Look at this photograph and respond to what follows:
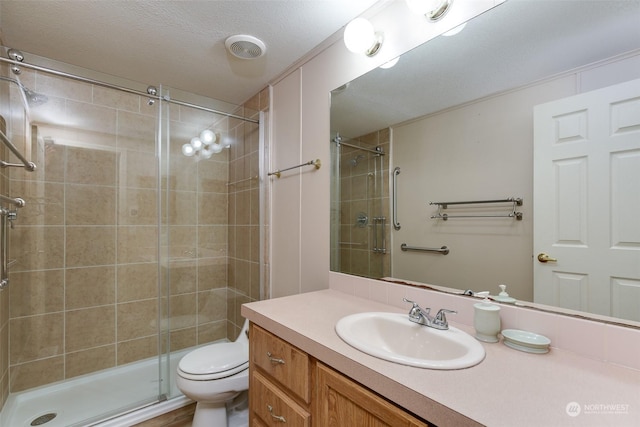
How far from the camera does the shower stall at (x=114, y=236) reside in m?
1.81

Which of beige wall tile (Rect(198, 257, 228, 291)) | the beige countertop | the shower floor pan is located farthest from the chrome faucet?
beige wall tile (Rect(198, 257, 228, 291))

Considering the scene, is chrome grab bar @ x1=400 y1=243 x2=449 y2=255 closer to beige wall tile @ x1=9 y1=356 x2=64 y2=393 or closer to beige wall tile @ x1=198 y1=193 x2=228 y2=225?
beige wall tile @ x1=198 y1=193 x2=228 y2=225

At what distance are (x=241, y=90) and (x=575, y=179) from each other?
7.17ft

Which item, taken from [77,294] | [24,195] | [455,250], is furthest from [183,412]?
[455,250]

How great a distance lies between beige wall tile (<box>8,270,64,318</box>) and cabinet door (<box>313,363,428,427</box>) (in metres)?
2.13

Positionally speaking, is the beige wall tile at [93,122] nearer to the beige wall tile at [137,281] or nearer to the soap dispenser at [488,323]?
the beige wall tile at [137,281]

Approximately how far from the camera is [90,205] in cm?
210

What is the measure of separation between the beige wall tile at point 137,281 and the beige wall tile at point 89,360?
0.38 metres

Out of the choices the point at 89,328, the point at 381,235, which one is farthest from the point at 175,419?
the point at 381,235

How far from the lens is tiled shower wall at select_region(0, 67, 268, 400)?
1.90m

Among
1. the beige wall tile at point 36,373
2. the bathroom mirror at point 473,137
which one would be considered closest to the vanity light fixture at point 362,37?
the bathroom mirror at point 473,137

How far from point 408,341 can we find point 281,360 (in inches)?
18.2

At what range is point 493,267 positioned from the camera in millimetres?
1030

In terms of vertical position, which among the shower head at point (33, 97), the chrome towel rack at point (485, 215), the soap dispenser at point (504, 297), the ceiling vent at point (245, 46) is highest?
the ceiling vent at point (245, 46)
